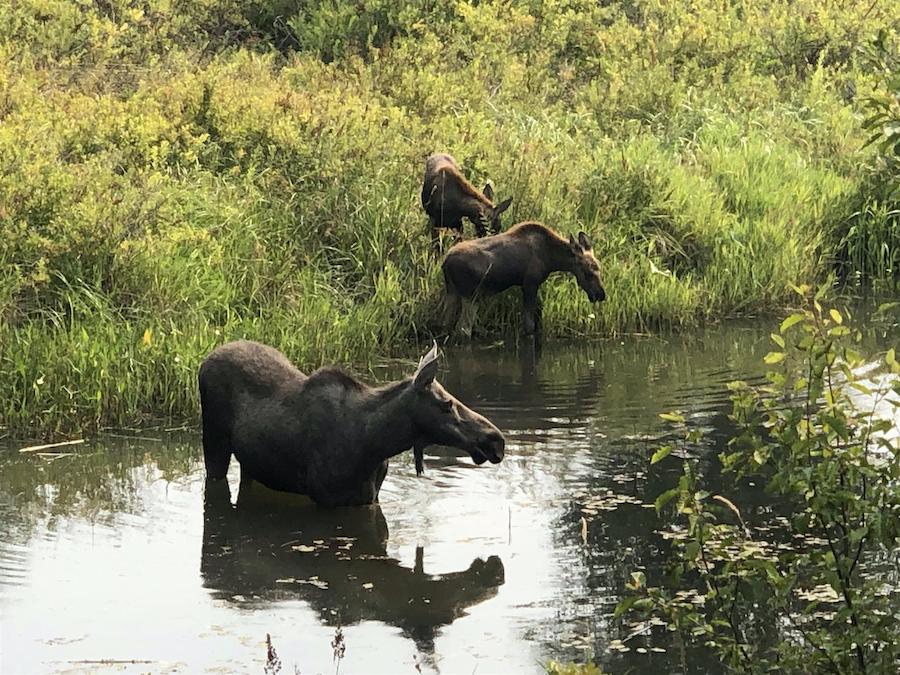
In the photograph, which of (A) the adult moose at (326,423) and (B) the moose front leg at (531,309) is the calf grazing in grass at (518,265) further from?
(A) the adult moose at (326,423)

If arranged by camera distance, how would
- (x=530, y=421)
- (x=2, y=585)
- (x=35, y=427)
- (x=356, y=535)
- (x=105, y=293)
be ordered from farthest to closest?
1. (x=105, y=293)
2. (x=530, y=421)
3. (x=35, y=427)
4. (x=356, y=535)
5. (x=2, y=585)

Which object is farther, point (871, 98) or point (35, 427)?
point (35, 427)

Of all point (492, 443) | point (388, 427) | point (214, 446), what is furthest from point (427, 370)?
point (214, 446)

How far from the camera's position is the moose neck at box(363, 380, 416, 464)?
935cm

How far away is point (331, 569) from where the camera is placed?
8602mm

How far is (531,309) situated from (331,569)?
6.44 metres

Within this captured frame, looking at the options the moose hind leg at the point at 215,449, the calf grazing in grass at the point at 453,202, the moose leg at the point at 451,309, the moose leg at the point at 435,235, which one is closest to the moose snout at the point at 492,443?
the moose hind leg at the point at 215,449

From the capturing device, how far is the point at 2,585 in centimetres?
822

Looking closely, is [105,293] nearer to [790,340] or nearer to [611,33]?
[790,340]

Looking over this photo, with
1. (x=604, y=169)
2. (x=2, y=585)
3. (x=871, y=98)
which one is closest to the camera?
(x=871, y=98)

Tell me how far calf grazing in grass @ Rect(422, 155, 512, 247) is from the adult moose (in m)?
5.10

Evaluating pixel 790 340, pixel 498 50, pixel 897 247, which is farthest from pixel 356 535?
pixel 498 50

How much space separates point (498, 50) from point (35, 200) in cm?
1020

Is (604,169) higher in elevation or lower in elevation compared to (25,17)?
lower
